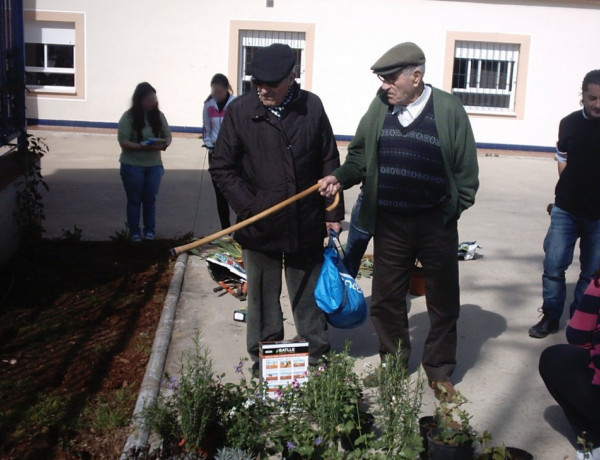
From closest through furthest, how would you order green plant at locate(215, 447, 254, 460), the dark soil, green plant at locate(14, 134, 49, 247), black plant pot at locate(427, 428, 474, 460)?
green plant at locate(215, 447, 254, 460) → black plant pot at locate(427, 428, 474, 460) → the dark soil → green plant at locate(14, 134, 49, 247)

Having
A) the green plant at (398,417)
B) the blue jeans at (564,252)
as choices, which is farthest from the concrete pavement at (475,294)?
the green plant at (398,417)

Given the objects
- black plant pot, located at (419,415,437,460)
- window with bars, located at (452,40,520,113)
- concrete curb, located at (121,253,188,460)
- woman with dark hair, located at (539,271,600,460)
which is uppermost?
window with bars, located at (452,40,520,113)

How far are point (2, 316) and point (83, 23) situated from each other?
1434 centimetres

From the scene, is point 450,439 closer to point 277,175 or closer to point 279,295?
point 279,295

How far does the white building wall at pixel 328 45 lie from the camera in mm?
19391

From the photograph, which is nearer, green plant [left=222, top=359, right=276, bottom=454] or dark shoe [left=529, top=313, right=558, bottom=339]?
green plant [left=222, top=359, right=276, bottom=454]

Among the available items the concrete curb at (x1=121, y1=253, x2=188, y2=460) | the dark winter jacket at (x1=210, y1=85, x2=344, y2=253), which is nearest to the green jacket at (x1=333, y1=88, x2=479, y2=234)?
the dark winter jacket at (x1=210, y1=85, x2=344, y2=253)

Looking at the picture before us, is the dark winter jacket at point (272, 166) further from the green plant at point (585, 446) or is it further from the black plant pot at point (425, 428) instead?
the green plant at point (585, 446)

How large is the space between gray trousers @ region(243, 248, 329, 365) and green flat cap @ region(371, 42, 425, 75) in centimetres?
119

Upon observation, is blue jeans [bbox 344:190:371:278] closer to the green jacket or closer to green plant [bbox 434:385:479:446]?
the green jacket

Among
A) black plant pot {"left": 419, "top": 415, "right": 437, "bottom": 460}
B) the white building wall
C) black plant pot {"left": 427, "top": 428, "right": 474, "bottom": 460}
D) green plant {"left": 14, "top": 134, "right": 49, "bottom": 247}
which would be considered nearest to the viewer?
black plant pot {"left": 427, "top": 428, "right": 474, "bottom": 460}

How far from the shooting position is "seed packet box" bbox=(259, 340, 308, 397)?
15.0ft

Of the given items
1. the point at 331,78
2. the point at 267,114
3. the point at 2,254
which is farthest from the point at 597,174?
the point at 331,78

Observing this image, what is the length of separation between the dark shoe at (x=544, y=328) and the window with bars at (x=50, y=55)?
15.9m
